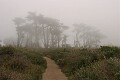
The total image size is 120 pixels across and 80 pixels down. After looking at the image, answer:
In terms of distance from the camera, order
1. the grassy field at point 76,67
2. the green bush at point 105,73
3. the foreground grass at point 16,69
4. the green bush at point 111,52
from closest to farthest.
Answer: the green bush at point 105,73 → the grassy field at point 76,67 → the foreground grass at point 16,69 → the green bush at point 111,52

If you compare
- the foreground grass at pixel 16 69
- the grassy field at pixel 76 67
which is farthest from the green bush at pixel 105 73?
the foreground grass at pixel 16 69

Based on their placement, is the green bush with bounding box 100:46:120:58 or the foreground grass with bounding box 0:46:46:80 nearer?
the foreground grass with bounding box 0:46:46:80

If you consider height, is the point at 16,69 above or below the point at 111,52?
below

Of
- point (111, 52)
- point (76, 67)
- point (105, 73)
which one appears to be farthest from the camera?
point (111, 52)

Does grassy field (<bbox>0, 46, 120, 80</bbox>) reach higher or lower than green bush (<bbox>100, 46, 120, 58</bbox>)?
lower

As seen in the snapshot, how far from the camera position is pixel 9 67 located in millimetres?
18375

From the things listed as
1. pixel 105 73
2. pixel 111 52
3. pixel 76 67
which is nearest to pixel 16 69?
pixel 76 67

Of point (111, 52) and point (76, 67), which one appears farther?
point (111, 52)

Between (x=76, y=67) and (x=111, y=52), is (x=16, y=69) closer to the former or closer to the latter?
(x=76, y=67)

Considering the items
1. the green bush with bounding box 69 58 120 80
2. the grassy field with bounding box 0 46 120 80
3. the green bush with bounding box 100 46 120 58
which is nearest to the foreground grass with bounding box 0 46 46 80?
the grassy field with bounding box 0 46 120 80

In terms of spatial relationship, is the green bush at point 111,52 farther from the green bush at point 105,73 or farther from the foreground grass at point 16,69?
the foreground grass at point 16,69

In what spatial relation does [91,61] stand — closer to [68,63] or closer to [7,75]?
[68,63]

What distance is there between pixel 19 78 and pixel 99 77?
4.55 meters

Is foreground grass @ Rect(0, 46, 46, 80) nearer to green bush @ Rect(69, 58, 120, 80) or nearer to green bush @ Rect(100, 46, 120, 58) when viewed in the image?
green bush @ Rect(69, 58, 120, 80)
